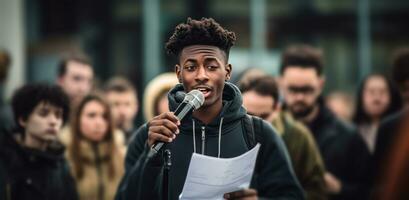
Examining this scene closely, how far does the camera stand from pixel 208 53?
393 centimetres

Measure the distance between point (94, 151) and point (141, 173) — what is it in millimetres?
2947

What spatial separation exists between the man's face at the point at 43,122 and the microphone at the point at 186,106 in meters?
2.08

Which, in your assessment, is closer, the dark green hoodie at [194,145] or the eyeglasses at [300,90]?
the dark green hoodie at [194,145]

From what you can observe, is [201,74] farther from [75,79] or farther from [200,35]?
[75,79]

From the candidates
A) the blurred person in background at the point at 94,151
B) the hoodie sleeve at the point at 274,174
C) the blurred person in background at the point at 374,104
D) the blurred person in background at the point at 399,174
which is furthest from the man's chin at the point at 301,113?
the blurred person in background at the point at 399,174

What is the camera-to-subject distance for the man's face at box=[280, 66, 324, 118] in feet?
22.3

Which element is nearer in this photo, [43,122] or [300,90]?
[43,122]

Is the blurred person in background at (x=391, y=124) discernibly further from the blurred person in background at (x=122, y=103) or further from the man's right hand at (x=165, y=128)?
the man's right hand at (x=165, y=128)

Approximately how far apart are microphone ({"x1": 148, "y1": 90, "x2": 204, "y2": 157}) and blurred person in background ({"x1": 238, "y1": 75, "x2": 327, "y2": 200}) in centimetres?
196

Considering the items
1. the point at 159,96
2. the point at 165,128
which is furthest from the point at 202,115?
the point at 159,96

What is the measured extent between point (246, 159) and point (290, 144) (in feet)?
6.39

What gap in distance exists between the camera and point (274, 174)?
441 cm

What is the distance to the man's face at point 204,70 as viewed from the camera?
389cm

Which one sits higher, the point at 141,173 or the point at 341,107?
the point at 141,173
